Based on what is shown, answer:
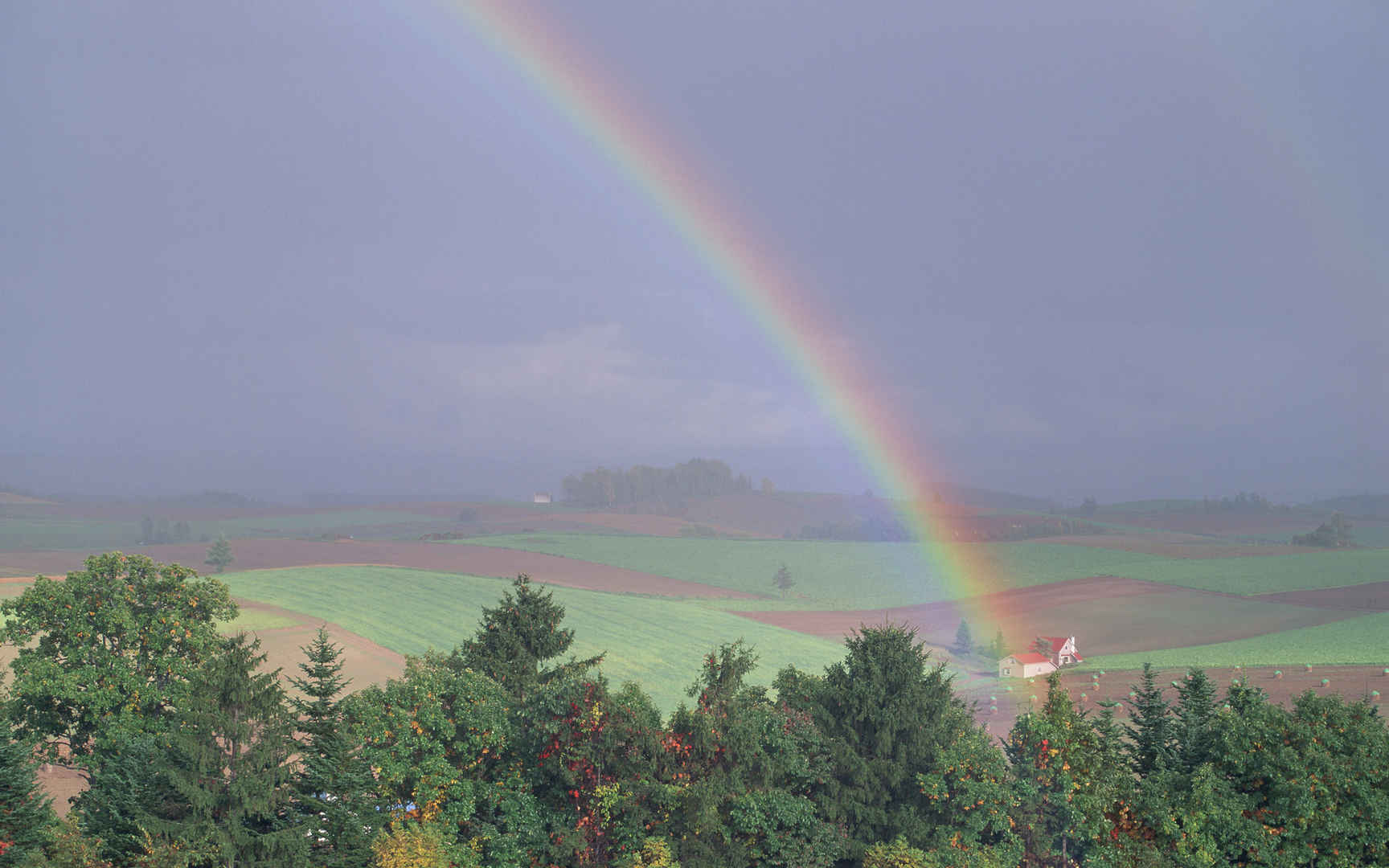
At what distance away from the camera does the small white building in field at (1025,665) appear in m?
92.8

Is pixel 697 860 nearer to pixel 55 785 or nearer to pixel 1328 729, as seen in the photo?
pixel 1328 729

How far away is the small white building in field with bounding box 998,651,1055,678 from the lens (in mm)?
92750

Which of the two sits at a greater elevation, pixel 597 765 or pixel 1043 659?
pixel 597 765

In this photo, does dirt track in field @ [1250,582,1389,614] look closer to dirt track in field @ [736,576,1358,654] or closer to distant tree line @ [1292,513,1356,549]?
dirt track in field @ [736,576,1358,654]

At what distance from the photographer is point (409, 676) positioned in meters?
33.3

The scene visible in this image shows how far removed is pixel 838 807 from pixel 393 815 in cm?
1439

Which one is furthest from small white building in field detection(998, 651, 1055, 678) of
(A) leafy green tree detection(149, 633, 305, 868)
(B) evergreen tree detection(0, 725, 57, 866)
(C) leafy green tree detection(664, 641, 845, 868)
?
(B) evergreen tree detection(0, 725, 57, 866)

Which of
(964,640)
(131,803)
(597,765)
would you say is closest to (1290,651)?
(964,640)

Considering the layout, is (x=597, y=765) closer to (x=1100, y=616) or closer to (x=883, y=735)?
(x=883, y=735)

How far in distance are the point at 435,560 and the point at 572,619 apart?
3874 centimetres

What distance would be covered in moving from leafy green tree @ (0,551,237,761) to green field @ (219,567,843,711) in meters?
47.6

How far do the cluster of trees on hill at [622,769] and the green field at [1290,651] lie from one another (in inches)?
2306

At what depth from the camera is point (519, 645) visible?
133ft

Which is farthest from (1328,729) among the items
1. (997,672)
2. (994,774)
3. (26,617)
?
(997,672)
